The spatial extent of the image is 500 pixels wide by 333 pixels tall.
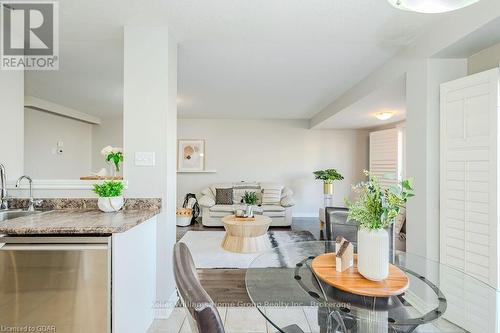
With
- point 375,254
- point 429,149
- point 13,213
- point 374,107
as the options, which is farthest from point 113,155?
point 374,107

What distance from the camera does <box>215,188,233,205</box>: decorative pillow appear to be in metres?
5.80

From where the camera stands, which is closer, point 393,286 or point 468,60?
point 393,286

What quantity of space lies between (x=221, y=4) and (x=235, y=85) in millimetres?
1993

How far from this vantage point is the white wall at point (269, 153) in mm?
6586

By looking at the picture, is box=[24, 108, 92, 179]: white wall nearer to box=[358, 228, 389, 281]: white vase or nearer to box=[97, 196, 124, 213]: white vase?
box=[97, 196, 124, 213]: white vase

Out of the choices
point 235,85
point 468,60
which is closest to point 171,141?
point 235,85

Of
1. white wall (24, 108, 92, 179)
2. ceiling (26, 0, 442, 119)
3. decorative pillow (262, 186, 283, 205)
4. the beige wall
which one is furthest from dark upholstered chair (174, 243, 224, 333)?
white wall (24, 108, 92, 179)

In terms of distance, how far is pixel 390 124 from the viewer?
227 inches

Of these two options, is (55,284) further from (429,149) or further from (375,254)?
(429,149)

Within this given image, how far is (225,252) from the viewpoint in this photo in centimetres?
370

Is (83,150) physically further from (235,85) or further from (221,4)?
(221,4)

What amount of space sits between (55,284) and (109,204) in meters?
0.65

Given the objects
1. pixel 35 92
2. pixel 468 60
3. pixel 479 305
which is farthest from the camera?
pixel 35 92

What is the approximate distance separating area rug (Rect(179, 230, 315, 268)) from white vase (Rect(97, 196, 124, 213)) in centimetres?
119
